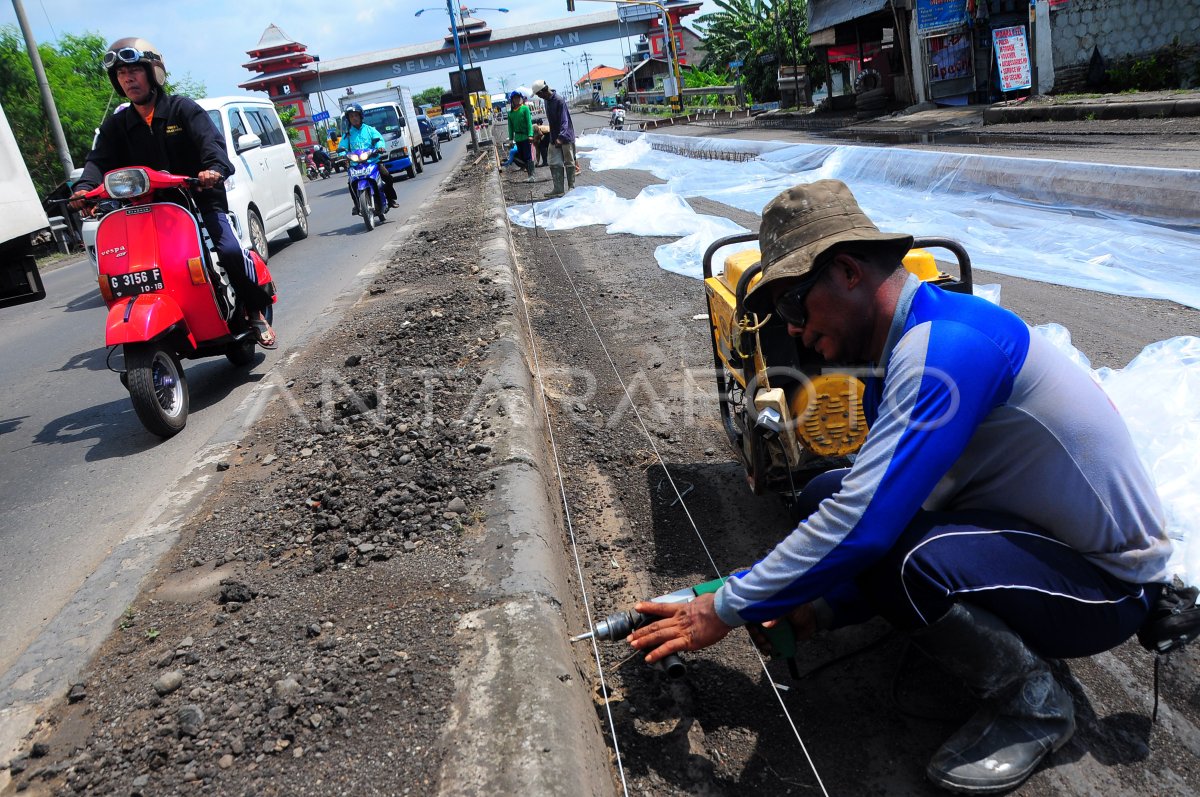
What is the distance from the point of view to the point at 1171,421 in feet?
11.3

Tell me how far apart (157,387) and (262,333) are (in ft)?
3.09

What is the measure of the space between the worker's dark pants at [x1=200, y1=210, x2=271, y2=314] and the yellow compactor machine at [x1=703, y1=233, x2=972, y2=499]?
11.8 feet

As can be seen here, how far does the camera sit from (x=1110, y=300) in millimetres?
5562

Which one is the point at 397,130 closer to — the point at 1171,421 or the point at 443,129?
the point at 1171,421

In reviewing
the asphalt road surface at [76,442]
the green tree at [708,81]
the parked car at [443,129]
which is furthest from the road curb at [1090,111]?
the parked car at [443,129]

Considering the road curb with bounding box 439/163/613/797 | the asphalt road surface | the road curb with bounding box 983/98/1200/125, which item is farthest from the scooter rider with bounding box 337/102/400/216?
the road curb with bounding box 983/98/1200/125

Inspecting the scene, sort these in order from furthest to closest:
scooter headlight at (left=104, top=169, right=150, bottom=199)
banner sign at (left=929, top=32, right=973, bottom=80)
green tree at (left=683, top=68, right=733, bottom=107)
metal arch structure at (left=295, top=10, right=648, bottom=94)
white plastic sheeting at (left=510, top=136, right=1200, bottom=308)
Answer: metal arch structure at (left=295, top=10, right=648, bottom=94)
green tree at (left=683, top=68, right=733, bottom=107)
banner sign at (left=929, top=32, right=973, bottom=80)
white plastic sheeting at (left=510, top=136, right=1200, bottom=308)
scooter headlight at (left=104, top=169, right=150, bottom=199)

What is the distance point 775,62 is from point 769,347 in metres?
38.3

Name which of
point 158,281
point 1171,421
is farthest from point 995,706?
point 158,281

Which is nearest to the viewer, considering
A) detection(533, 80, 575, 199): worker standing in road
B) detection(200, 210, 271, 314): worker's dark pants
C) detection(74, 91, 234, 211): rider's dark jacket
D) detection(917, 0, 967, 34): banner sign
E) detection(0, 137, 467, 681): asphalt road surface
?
detection(0, 137, 467, 681): asphalt road surface

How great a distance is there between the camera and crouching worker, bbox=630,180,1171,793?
1.79 meters

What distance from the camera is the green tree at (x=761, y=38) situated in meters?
35.2

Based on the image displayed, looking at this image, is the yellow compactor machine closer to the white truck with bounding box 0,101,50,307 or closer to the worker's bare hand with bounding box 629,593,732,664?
the worker's bare hand with bounding box 629,593,732,664

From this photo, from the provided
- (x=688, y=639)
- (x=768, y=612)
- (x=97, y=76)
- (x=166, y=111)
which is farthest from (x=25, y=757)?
(x=97, y=76)
